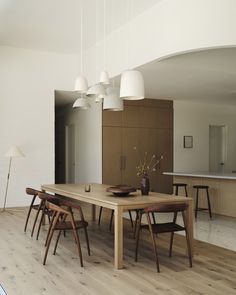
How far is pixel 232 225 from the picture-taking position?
5.94 meters

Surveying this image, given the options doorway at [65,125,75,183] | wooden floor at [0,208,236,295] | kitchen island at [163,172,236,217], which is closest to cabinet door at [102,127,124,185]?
doorway at [65,125,75,183]

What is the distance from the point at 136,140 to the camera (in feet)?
29.6

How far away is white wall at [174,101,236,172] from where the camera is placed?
965cm

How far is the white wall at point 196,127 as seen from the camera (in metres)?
9.65

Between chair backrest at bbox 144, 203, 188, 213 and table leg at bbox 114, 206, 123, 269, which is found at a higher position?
chair backrest at bbox 144, 203, 188, 213

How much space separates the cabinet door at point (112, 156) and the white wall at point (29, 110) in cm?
131

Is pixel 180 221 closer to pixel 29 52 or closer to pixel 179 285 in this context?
pixel 179 285

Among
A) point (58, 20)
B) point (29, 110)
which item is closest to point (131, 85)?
point (58, 20)

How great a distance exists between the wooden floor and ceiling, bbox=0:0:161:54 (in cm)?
350

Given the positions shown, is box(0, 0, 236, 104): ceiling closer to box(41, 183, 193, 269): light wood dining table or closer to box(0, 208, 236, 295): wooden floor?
box(41, 183, 193, 269): light wood dining table

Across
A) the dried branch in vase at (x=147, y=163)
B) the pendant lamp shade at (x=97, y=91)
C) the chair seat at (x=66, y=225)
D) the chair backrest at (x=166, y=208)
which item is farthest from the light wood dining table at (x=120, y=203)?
the dried branch in vase at (x=147, y=163)

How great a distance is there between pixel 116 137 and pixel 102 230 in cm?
365

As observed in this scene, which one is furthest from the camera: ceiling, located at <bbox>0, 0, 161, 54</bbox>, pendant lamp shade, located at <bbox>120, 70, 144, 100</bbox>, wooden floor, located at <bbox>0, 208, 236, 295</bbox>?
ceiling, located at <bbox>0, 0, 161, 54</bbox>

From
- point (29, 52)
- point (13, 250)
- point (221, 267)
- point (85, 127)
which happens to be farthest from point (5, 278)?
point (85, 127)
